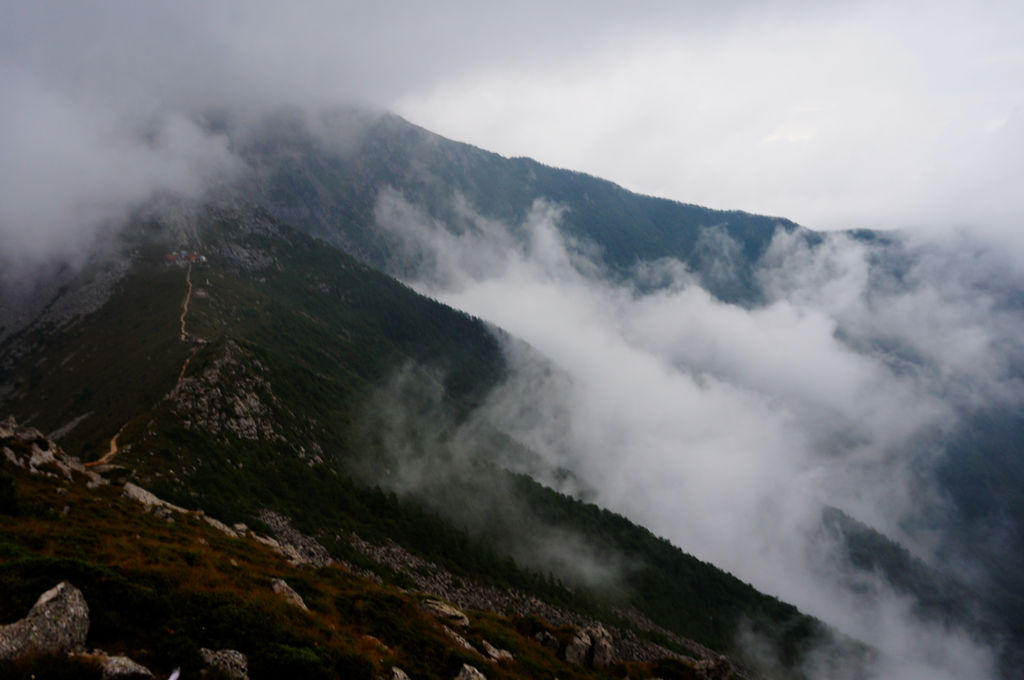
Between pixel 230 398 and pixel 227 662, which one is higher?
pixel 227 662

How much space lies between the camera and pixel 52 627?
20.2 m

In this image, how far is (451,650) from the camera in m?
36.3

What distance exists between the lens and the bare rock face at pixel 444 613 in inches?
1904

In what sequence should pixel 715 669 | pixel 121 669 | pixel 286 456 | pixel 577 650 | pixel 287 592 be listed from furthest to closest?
pixel 286 456, pixel 715 669, pixel 577 650, pixel 287 592, pixel 121 669

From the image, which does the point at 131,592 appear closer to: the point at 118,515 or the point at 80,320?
the point at 118,515

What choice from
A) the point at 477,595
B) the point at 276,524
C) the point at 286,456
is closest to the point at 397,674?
the point at 276,524

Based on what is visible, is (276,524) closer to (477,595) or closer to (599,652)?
(477,595)

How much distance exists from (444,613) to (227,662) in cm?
3008

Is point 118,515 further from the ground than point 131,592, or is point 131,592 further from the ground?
point 131,592

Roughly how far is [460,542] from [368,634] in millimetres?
102202

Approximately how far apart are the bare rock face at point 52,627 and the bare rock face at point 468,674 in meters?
21.5

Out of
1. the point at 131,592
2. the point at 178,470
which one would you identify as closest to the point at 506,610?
the point at 178,470

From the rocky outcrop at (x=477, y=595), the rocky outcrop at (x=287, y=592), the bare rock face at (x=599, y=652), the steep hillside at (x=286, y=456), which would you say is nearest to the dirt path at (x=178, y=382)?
the steep hillside at (x=286, y=456)

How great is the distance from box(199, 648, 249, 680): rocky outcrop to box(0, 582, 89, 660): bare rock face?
492 cm
